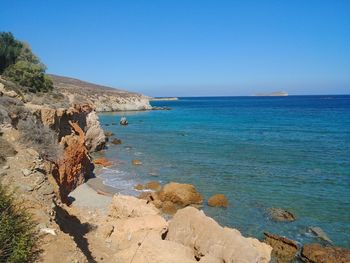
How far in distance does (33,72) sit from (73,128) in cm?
714

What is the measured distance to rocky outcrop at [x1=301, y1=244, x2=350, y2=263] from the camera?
457 inches

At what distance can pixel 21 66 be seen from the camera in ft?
82.9

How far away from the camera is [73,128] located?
857 inches

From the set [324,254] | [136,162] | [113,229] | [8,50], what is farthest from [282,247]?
[8,50]

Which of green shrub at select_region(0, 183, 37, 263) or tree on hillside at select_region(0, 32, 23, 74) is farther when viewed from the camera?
tree on hillside at select_region(0, 32, 23, 74)

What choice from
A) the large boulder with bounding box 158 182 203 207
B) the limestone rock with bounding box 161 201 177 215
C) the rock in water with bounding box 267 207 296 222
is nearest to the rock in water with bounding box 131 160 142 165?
the large boulder with bounding box 158 182 203 207

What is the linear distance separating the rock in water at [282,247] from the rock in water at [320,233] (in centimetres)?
154

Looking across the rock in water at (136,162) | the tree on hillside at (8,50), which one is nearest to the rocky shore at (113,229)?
the rock in water at (136,162)

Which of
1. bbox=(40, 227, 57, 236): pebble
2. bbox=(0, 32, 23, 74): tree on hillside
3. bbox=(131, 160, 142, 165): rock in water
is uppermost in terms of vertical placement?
bbox=(0, 32, 23, 74): tree on hillside

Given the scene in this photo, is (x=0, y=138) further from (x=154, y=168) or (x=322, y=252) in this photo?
(x=154, y=168)

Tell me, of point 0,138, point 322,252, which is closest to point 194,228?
point 322,252

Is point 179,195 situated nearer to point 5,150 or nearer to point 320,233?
point 320,233

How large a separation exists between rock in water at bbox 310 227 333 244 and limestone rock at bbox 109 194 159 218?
694 cm

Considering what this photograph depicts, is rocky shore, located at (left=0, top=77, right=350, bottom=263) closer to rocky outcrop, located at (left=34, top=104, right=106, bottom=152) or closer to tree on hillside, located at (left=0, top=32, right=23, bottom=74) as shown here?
rocky outcrop, located at (left=34, top=104, right=106, bottom=152)
